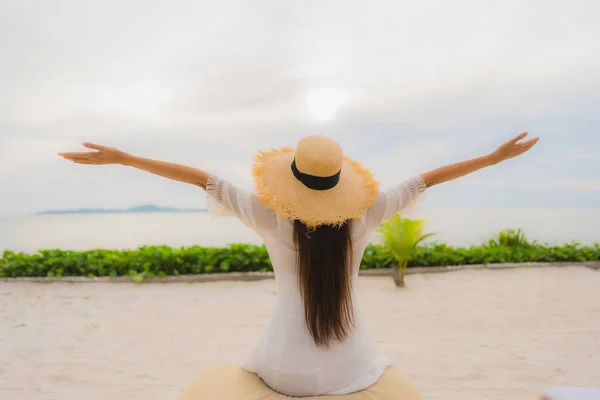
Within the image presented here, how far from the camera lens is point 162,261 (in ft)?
24.3

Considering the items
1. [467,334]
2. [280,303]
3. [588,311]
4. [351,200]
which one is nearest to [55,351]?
[280,303]

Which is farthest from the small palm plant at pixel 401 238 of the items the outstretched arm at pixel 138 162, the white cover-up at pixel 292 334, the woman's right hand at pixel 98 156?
the woman's right hand at pixel 98 156

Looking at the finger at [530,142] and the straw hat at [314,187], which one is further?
the finger at [530,142]

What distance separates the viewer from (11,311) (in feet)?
18.9

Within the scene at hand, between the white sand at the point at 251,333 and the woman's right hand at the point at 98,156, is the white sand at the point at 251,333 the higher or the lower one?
the lower one

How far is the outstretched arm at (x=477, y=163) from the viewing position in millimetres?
2271

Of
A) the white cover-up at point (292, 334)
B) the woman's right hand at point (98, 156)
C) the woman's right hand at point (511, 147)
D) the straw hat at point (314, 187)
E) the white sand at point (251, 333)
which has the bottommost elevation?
the white sand at point (251, 333)

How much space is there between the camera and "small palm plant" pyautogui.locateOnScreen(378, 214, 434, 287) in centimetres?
696

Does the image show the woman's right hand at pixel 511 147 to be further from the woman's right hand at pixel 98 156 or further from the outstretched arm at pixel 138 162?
the woman's right hand at pixel 98 156

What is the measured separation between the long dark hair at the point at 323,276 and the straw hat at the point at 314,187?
0.07 metres

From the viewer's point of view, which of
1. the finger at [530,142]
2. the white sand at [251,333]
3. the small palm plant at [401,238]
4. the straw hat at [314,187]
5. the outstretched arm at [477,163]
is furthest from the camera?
the small palm plant at [401,238]

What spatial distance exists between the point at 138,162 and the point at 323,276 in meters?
1.01

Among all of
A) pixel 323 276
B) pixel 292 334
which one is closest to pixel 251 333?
pixel 292 334

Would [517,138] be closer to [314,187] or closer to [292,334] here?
[314,187]
